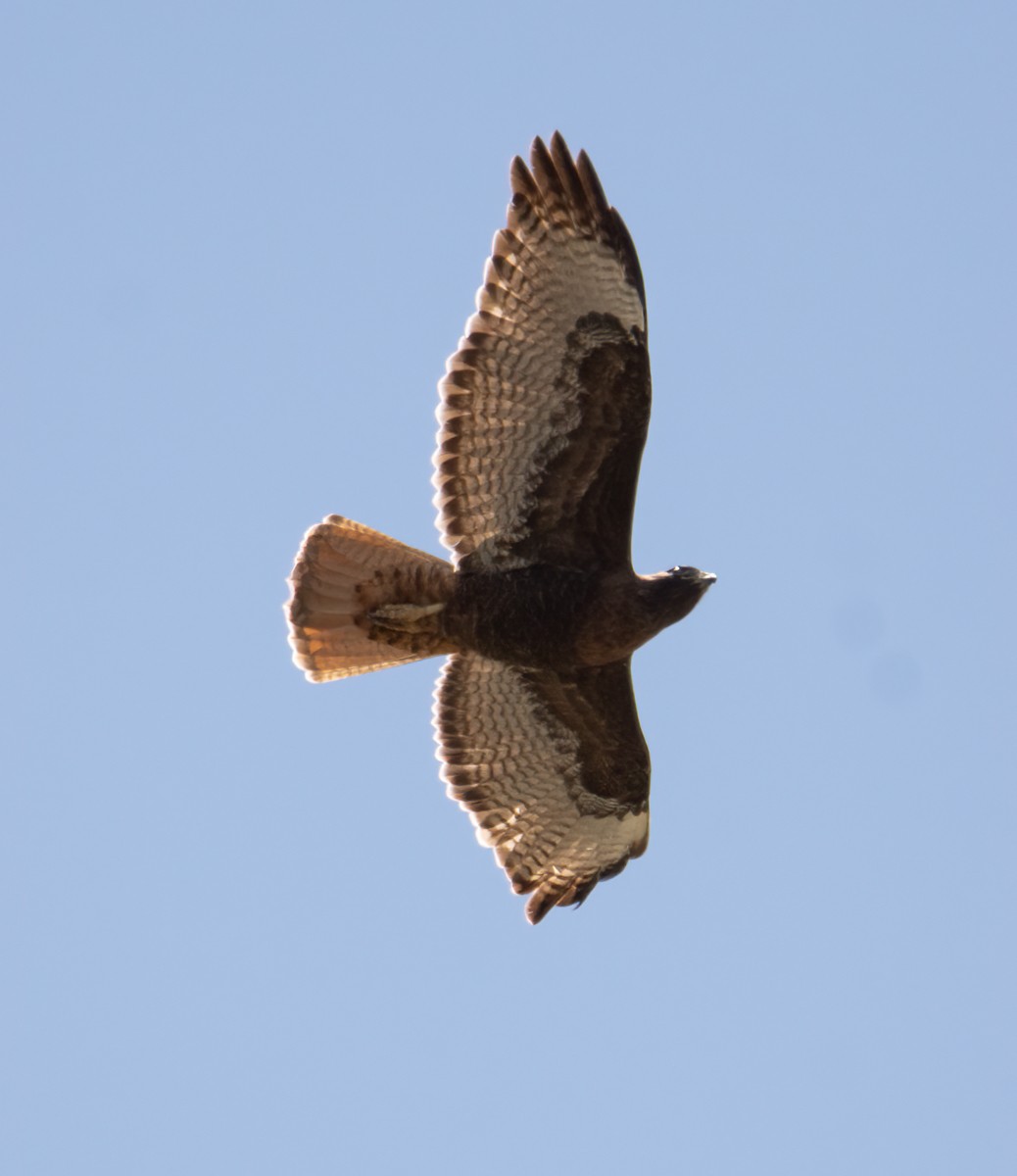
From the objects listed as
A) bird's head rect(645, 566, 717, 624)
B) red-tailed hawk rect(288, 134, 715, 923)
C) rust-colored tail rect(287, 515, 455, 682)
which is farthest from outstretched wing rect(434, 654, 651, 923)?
bird's head rect(645, 566, 717, 624)

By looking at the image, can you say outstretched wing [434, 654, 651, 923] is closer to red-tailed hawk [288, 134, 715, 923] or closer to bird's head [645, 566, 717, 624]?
red-tailed hawk [288, 134, 715, 923]

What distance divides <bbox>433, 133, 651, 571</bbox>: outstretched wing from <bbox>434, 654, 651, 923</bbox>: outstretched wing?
1.04 meters

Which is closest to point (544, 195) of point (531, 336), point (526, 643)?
point (531, 336)

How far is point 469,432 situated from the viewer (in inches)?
417

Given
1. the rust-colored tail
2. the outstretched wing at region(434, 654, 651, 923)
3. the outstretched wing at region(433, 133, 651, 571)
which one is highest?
the outstretched wing at region(433, 133, 651, 571)

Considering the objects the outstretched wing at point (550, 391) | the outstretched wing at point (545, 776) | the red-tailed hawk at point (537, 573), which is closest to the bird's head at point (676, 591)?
the red-tailed hawk at point (537, 573)

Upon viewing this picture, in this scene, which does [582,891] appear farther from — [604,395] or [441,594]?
[604,395]

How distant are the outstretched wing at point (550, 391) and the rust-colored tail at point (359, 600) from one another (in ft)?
0.89

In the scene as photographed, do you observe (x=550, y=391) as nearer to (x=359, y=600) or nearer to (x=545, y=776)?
(x=359, y=600)

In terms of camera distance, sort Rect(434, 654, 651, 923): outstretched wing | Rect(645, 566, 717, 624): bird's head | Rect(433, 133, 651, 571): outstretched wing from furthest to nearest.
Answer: Rect(434, 654, 651, 923): outstretched wing < Rect(645, 566, 717, 624): bird's head < Rect(433, 133, 651, 571): outstretched wing

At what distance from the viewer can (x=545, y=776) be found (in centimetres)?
1177

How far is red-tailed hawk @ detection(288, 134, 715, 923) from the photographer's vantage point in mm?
10312

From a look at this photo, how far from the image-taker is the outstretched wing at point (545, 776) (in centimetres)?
1157

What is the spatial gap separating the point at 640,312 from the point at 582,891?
3429 millimetres
